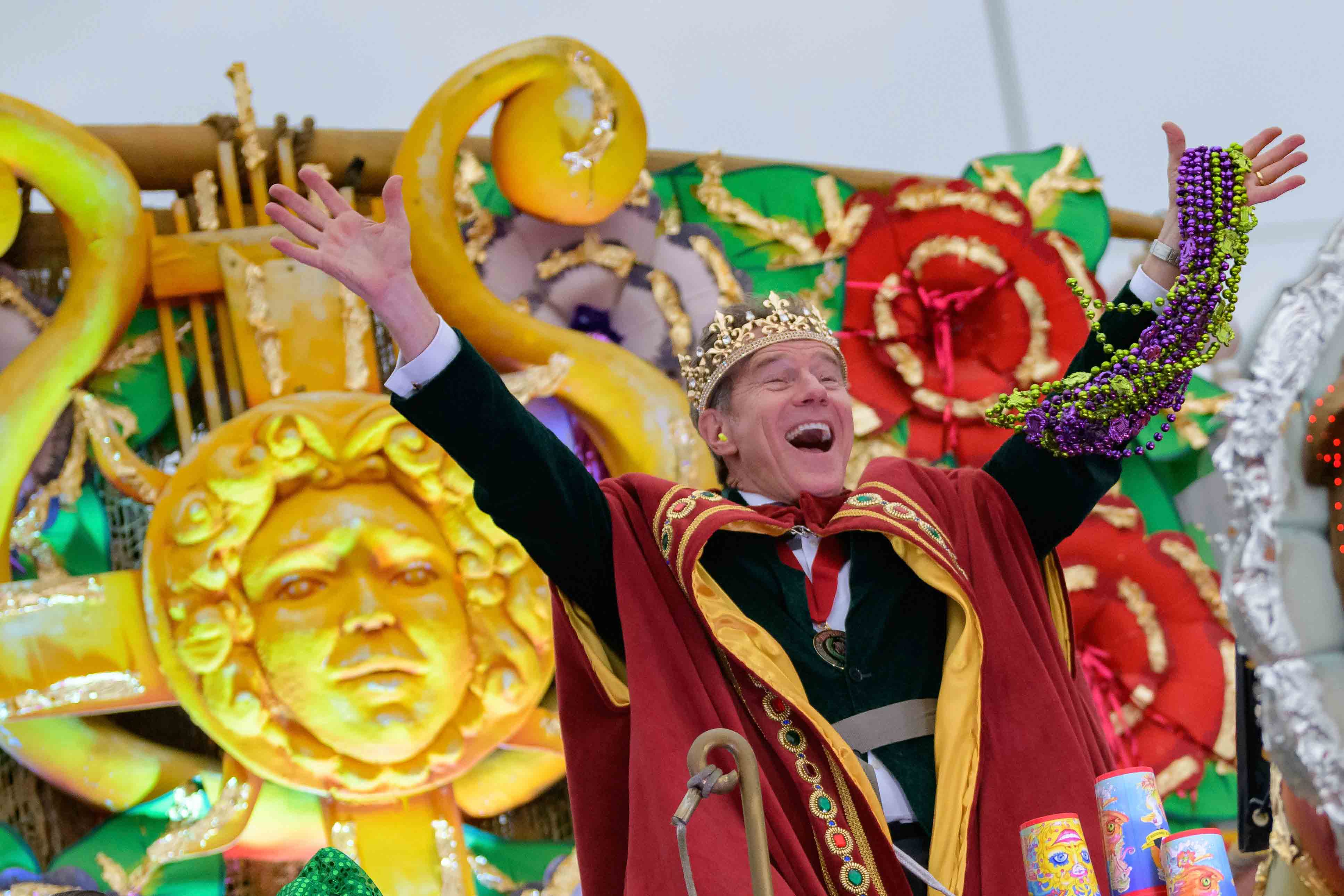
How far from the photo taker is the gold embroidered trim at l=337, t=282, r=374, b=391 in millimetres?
2334

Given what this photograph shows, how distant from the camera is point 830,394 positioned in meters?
1.71

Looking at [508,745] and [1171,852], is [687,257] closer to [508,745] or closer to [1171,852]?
[508,745]

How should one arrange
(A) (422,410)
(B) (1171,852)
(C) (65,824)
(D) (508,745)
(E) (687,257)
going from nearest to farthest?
(B) (1171,852), (A) (422,410), (C) (65,824), (D) (508,745), (E) (687,257)

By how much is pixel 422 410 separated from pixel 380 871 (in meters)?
1.01

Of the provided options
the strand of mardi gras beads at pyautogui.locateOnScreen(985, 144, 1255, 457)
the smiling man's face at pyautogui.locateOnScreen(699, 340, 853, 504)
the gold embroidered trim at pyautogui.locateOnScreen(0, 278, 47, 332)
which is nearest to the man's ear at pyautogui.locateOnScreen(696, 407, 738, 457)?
the smiling man's face at pyautogui.locateOnScreen(699, 340, 853, 504)

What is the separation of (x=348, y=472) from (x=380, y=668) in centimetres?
30

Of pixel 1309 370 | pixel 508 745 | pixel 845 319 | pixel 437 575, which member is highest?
pixel 845 319

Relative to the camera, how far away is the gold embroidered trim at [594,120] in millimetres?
2434

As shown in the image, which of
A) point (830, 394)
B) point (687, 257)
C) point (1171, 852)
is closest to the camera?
point (1171, 852)

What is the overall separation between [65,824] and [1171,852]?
161cm

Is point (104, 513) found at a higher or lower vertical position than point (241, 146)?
lower

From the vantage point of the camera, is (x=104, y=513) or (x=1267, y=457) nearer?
(x=1267, y=457)

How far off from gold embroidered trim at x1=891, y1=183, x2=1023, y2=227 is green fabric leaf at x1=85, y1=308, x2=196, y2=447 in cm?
129

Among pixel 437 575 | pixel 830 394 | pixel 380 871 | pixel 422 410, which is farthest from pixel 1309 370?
pixel 380 871
